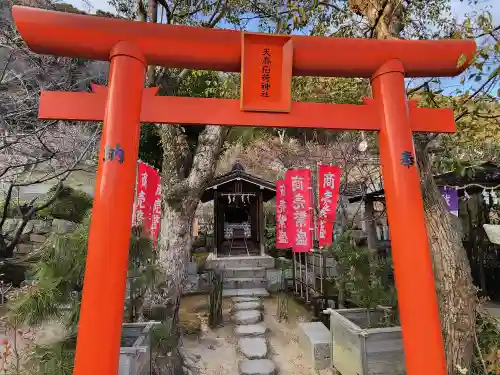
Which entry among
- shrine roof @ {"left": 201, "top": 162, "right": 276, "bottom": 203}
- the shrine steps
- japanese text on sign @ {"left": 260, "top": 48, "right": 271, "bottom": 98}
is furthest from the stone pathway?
japanese text on sign @ {"left": 260, "top": 48, "right": 271, "bottom": 98}

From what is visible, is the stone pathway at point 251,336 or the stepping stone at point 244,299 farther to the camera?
the stepping stone at point 244,299

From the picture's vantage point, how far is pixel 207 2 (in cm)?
668

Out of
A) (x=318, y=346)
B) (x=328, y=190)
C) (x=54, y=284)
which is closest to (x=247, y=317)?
(x=318, y=346)

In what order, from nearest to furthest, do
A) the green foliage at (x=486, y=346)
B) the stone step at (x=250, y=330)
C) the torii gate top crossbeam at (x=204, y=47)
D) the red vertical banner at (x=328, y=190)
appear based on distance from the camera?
1. the torii gate top crossbeam at (x=204, y=47)
2. the green foliage at (x=486, y=346)
3. the stone step at (x=250, y=330)
4. the red vertical banner at (x=328, y=190)

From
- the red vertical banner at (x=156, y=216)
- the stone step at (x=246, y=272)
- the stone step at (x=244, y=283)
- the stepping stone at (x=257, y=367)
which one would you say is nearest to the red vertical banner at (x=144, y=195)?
the red vertical banner at (x=156, y=216)

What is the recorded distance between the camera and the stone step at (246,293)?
33.2ft

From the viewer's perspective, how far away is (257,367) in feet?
18.9

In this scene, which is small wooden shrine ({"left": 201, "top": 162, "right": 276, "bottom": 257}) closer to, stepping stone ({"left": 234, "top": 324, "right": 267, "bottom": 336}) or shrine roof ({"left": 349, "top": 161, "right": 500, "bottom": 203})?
stepping stone ({"left": 234, "top": 324, "right": 267, "bottom": 336})

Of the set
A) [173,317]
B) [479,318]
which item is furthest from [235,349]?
[479,318]

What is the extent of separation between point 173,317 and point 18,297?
289 cm

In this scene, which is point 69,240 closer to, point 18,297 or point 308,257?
point 18,297

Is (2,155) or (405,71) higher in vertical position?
(2,155)

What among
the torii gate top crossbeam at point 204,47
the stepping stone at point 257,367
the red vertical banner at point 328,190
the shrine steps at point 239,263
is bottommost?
Answer: the stepping stone at point 257,367

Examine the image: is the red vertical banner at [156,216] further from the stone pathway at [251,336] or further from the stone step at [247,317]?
the stone step at [247,317]
